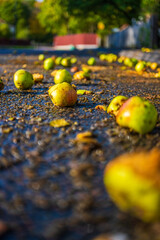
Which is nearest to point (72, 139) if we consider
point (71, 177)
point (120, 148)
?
point (120, 148)

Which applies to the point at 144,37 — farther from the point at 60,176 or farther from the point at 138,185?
the point at 138,185

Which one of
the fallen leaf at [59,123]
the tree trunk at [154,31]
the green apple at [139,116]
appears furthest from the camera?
the tree trunk at [154,31]

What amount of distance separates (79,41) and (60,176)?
161ft

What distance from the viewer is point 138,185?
4.62 feet

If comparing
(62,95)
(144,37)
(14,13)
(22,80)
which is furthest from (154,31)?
(14,13)

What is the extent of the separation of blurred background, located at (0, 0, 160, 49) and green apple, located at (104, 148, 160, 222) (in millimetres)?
10223

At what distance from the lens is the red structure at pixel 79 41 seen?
154ft

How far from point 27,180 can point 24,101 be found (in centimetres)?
277

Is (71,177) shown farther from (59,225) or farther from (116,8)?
(116,8)

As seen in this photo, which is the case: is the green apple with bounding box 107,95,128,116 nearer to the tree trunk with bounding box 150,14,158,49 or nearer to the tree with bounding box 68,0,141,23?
the tree with bounding box 68,0,141,23

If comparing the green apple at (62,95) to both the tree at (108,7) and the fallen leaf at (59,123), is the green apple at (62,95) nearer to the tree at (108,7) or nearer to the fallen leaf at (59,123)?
the fallen leaf at (59,123)

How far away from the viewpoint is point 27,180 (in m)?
1.90

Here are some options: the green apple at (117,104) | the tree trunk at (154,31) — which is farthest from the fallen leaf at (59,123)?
the tree trunk at (154,31)

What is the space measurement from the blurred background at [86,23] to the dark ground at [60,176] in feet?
29.2
